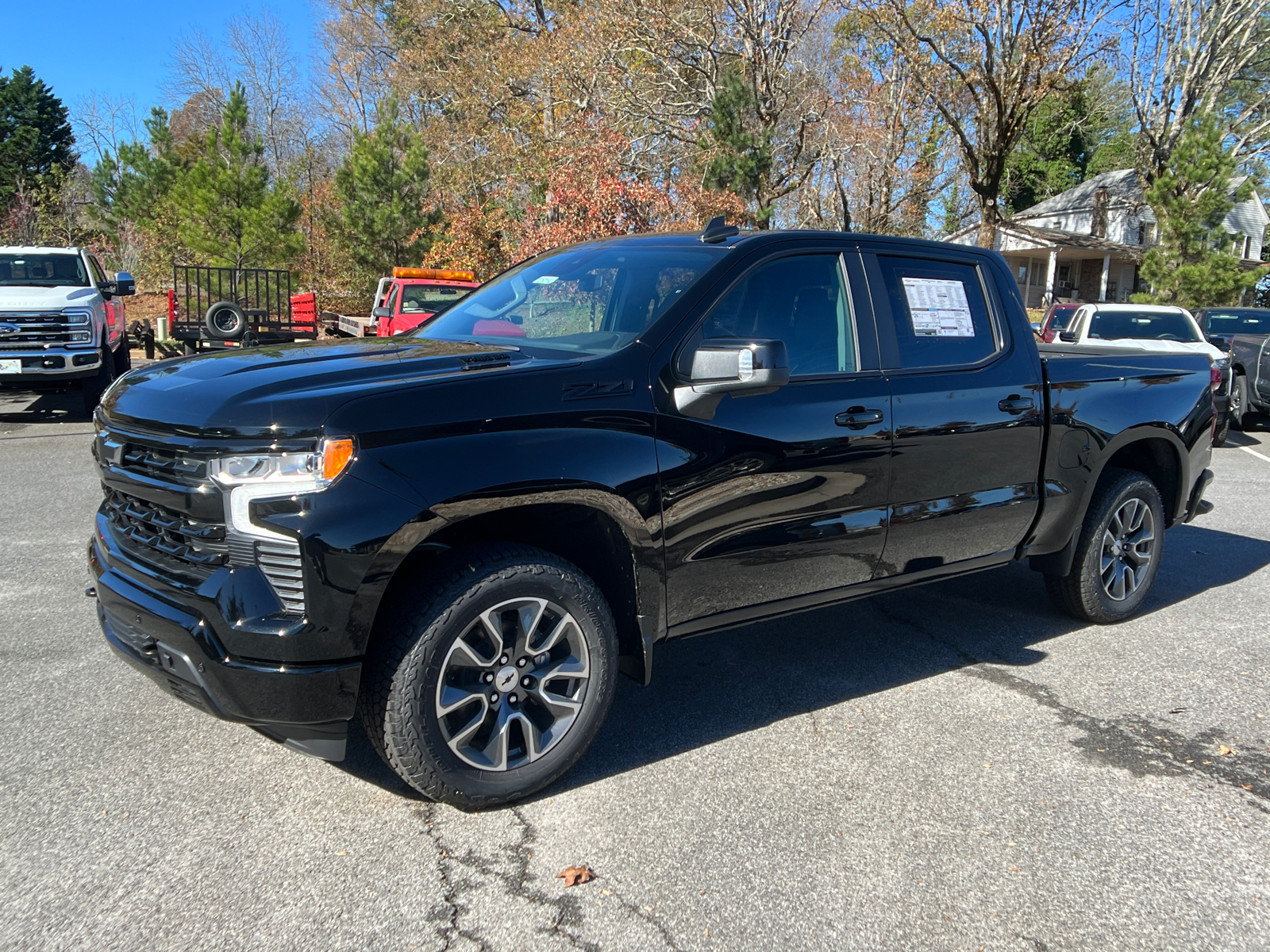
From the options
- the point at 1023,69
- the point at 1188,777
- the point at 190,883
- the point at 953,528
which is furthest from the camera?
the point at 1023,69

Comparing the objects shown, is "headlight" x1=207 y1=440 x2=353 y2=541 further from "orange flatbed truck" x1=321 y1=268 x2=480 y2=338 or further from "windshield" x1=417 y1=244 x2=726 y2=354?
"orange flatbed truck" x1=321 y1=268 x2=480 y2=338

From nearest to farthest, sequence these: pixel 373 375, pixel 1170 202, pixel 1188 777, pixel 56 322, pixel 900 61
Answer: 1. pixel 373 375
2. pixel 1188 777
3. pixel 56 322
4. pixel 1170 202
5. pixel 900 61

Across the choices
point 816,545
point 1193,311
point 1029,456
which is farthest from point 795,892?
point 1193,311

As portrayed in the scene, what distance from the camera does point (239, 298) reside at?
2178 centimetres

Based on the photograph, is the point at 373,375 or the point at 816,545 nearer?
the point at 373,375

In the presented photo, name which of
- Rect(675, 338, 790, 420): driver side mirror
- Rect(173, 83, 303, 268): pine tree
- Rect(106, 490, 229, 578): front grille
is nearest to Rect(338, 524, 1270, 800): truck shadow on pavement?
Rect(106, 490, 229, 578): front grille

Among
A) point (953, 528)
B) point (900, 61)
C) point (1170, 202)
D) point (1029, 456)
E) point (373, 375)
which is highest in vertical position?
point (900, 61)

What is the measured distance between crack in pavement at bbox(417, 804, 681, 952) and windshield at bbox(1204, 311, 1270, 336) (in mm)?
15624

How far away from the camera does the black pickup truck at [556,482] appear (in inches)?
111

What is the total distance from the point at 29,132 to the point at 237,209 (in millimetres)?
36898

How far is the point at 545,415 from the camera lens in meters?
3.13

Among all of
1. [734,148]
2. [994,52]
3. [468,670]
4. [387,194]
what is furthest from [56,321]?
[994,52]

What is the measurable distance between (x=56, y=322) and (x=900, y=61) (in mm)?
25740

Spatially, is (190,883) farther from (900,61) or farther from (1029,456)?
(900,61)
